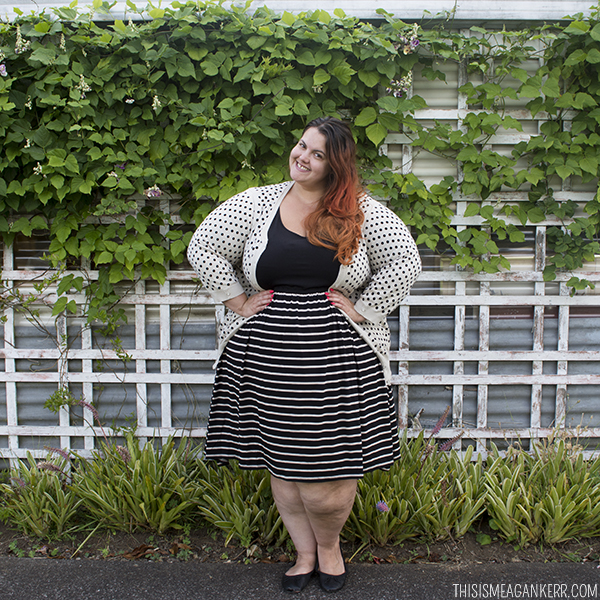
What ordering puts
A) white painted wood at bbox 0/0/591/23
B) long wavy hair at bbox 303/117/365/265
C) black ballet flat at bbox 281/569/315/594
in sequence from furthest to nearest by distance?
white painted wood at bbox 0/0/591/23
black ballet flat at bbox 281/569/315/594
long wavy hair at bbox 303/117/365/265

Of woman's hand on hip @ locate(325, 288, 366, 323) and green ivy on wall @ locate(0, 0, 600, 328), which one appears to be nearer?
Result: woman's hand on hip @ locate(325, 288, 366, 323)

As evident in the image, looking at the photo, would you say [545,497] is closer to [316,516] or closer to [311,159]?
[316,516]

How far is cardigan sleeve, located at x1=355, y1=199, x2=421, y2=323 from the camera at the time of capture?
6.63 feet

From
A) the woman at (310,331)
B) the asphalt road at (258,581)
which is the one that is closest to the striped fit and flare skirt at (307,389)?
the woman at (310,331)

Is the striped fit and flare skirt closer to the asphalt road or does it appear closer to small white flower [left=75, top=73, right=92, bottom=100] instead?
the asphalt road

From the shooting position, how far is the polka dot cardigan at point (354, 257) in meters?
2.02

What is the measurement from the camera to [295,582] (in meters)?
2.12

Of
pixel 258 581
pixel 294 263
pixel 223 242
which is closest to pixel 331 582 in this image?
pixel 258 581

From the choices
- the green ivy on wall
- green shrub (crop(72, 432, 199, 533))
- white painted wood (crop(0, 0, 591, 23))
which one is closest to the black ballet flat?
green shrub (crop(72, 432, 199, 533))

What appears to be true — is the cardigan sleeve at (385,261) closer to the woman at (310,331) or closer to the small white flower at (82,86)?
the woman at (310,331)

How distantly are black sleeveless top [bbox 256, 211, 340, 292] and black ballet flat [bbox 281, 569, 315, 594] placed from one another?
125 centimetres

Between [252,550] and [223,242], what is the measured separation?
1.48m

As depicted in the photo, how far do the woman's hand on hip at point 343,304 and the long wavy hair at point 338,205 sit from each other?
0.50 feet

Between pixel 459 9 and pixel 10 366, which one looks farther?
pixel 10 366
